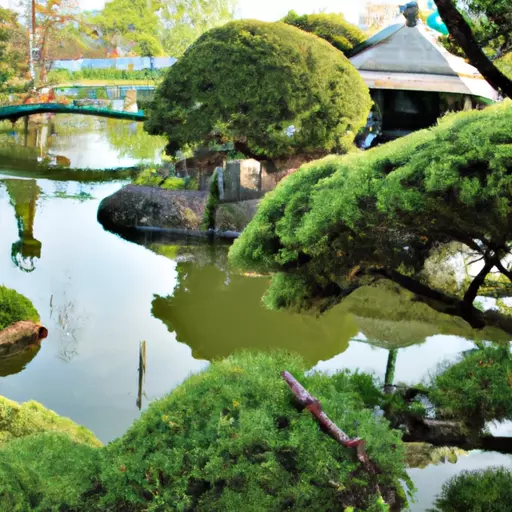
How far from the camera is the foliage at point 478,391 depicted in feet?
13.0

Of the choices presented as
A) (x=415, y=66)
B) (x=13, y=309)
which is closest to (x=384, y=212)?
(x=13, y=309)

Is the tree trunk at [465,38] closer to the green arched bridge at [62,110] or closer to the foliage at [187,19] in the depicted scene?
the green arched bridge at [62,110]

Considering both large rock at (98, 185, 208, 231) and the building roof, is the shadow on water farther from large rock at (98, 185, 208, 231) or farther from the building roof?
the building roof

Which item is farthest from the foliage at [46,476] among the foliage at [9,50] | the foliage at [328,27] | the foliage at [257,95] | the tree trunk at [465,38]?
the foliage at [9,50]

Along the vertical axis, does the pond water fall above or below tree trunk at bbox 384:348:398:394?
below

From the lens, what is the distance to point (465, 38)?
402cm

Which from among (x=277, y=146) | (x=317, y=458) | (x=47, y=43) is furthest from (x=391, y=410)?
(x=47, y=43)

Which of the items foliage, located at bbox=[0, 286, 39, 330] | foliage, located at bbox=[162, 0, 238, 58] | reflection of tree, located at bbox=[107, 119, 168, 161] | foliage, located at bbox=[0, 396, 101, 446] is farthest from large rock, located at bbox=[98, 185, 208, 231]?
foliage, located at bbox=[162, 0, 238, 58]

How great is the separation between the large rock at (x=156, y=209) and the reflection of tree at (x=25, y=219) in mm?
1693

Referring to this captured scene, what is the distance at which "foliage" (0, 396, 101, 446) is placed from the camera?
17.5 ft

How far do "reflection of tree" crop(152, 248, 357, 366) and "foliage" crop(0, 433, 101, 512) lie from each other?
15.3 feet

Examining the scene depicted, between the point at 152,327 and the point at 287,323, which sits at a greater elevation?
the point at 287,323

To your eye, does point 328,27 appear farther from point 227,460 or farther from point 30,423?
point 227,460

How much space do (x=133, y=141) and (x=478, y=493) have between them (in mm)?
Result: 24242
